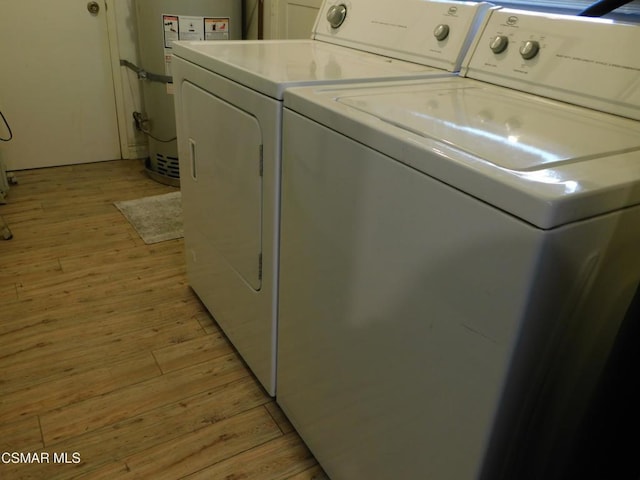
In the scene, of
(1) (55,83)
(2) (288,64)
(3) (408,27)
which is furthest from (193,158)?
(1) (55,83)

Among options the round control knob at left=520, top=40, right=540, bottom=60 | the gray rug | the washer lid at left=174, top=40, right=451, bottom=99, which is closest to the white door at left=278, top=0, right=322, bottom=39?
the washer lid at left=174, top=40, right=451, bottom=99

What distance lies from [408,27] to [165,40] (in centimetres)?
170

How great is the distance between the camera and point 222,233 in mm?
1631

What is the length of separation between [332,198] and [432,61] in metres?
0.64

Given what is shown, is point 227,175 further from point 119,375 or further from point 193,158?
point 119,375

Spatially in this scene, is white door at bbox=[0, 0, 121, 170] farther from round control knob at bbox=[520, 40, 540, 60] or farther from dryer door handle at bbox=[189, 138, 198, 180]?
round control knob at bbox=[520, 40, 540, 60]

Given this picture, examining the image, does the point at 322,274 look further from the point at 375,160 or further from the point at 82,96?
the point at 82,96

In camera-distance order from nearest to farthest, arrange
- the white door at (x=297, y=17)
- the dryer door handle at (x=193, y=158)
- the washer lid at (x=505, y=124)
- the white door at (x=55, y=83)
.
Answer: the washer lid at (x=505, y=124) < the dryer door handle at (x=193, y=158) < the white door at (x=297, y=17) < the white door at (x=55, y=83)

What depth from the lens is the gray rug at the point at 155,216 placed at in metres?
2.49

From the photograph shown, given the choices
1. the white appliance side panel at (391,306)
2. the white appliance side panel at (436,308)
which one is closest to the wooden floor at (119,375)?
the white appliance side panel at (391,306)

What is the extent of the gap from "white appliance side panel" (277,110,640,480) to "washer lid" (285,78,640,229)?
0.02 meters

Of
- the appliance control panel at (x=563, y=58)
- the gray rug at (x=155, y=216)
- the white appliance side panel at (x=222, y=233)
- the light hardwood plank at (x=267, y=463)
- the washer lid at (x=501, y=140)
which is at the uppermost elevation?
the appliance control panel at (x=563, y=58)

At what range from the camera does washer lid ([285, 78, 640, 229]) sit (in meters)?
0.67

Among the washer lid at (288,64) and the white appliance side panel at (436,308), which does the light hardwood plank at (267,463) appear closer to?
the white appliance side panel at (436,308)
